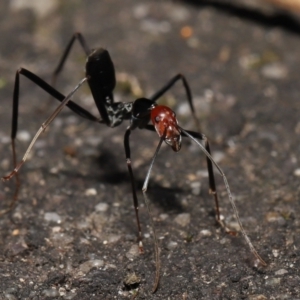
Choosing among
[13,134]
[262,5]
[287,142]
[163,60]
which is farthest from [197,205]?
[262,5]

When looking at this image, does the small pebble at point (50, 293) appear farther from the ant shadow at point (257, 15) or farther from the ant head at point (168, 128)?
the ant shadow at point (257, 15)

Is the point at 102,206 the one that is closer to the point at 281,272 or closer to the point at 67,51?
the point at 281,272

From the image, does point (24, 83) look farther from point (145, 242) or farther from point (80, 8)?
point (145, 242)

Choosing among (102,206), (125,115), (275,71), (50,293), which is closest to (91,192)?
(102,206)

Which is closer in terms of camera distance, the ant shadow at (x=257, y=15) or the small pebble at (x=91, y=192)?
the small pebble at (x=91, y=192)

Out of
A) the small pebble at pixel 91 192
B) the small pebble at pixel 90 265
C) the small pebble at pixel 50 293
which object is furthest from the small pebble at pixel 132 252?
the small pebble at pixel 91 192

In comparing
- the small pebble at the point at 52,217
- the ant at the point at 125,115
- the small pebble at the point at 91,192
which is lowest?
the small pebble at the point at 52,217

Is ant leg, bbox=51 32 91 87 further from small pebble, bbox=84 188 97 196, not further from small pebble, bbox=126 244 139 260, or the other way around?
small pebble, bbox=126 244 139 260

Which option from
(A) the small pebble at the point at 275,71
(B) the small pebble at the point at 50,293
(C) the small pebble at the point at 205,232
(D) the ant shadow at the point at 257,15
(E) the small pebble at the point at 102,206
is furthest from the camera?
(D) the ant shadow at the point at 257,15
